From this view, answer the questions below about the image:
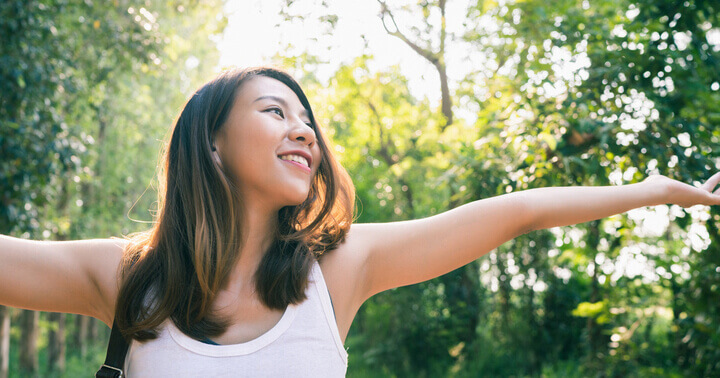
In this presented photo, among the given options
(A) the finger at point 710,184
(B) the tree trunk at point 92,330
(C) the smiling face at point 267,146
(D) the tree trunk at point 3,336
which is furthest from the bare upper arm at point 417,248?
(B) the tree trunk at point 92,330

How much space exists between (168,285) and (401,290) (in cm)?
713

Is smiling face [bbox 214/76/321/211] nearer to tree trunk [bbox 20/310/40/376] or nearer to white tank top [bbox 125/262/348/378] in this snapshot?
white tank top [bbox 125/262/348/378]

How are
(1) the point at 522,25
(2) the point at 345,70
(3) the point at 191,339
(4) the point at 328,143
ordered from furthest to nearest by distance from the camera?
(2) the point at 345,70 < (1) the point at 522,25 < (4) the point at 328,143 < (3) the point at 191,339

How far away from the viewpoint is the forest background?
3.00 meters

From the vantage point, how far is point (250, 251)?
4.84 ft

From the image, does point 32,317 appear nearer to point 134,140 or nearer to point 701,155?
point 134,140

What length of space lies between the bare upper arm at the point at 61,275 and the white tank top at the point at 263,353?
0.55 feet

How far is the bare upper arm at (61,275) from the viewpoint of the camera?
4.12 feet

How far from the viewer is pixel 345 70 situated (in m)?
9.11

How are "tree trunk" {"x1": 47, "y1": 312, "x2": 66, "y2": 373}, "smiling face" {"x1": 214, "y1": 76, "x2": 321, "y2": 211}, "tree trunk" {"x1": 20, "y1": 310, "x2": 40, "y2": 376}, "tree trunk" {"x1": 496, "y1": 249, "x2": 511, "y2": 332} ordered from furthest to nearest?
"tree trunk" {"x1": 47, "y1": 312, "x2": 66, "y2": 373}
"tree trunk" {"x1": 20, "y1": 310, "x2": 40, "y2": 376}
"tree trunk" {"x1": 496, "y1": 249, "x2": 511, "y2": 332}
"smiling face" {"x1": 214, "y1": 76, "x2": 321, "y2": 211}

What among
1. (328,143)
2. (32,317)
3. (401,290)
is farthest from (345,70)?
(328,143)

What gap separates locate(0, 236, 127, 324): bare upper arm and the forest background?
0.46 meters

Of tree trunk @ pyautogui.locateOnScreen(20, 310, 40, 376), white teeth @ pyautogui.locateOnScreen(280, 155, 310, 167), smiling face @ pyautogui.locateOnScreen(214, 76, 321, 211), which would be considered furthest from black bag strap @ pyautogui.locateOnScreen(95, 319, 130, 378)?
tree trunk @ pyautogui.locateOnScreen(20, 310, 40, 376)

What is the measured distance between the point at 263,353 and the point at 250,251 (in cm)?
31
